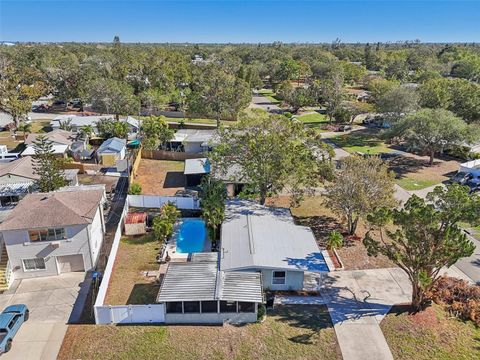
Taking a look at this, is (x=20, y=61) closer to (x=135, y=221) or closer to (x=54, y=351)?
(x=135, y=221)

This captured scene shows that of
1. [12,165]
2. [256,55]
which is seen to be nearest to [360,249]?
[12,165]

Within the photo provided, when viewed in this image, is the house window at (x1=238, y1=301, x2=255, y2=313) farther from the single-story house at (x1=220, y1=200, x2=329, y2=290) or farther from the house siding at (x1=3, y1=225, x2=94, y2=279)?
the house siding at (x1=3, y1=225, x2=94, y2=279)

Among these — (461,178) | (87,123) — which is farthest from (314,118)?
(87,123)

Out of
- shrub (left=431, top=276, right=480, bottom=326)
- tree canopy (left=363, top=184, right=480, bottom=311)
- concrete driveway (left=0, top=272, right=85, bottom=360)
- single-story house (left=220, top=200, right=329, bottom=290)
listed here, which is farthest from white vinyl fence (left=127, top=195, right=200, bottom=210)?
shrub (left=431, top=276, right=480, bottom=326)

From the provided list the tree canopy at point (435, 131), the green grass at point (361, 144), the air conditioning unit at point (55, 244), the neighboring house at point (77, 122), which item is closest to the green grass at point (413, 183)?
the tree canopy at point (435, 131)

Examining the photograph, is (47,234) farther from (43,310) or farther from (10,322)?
(10,322)

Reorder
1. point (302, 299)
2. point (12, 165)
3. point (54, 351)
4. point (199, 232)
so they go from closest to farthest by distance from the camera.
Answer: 1. point (54, 351)
2. point (302, 299)
3. point (199, 232)
4. point (12, 165)
